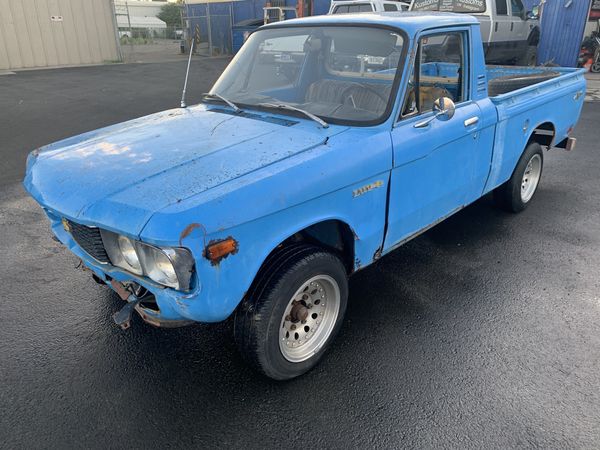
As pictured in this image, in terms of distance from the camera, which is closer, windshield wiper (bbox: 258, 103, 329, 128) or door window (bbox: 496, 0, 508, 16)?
windshield wiper (bbox: 258, 103, 329, 128)

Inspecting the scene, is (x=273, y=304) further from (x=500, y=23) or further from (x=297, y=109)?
(x=500, y=23)

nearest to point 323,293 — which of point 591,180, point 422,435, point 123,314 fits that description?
point 422,435

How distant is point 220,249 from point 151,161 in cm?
81

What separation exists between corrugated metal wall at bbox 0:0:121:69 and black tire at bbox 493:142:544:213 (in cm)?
1798

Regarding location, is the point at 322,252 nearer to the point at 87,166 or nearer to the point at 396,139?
the point at 396,139

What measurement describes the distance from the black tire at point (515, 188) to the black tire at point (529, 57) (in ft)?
31.5

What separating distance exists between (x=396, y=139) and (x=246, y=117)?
3.44 feet

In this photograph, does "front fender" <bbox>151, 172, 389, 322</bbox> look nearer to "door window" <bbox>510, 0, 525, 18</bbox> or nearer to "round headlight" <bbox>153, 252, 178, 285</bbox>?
"round headlight" <bbox>153, 252, 178, 285</bbox>

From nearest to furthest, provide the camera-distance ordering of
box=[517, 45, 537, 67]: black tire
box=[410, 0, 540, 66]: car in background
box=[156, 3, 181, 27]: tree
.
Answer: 1. box=[410, 0, 540, 66]: car in background
2. box=[517, 45, 537, 67]: black tire
3. box=[156, 3, 181, 27]: tree

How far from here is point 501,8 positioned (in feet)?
36.8

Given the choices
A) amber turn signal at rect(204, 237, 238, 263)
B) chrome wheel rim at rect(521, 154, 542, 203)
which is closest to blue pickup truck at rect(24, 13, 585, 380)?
amber turn signal at rect(204, 237, 238, 263)

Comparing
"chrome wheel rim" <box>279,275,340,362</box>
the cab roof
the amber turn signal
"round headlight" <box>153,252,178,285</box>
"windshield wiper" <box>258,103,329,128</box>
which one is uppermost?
the cab roof

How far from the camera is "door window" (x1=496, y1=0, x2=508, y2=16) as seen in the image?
11.1 meters

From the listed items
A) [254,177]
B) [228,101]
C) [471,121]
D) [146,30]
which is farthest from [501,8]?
[146,30]
